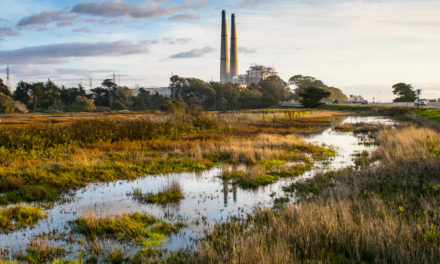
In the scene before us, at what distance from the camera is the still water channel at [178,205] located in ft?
30.6

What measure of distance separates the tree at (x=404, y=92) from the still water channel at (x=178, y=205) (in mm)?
91455

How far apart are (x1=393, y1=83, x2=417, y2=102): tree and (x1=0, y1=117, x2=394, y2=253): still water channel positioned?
300 ft

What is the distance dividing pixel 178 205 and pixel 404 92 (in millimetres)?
99701

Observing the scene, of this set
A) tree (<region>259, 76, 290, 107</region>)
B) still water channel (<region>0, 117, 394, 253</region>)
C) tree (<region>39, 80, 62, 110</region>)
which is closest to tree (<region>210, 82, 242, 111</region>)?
tree (<region>259, 76, 290, 107</region>)

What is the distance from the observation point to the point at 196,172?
56.0 feet

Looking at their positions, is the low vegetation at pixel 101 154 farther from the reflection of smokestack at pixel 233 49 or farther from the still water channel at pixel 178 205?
the reflection of smokestack at pixel 233 49

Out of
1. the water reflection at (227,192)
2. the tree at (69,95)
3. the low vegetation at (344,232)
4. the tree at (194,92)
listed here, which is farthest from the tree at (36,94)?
the low vegetation at (344,232)

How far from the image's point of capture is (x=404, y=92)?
317ft

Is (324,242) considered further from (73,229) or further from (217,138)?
(217,138)

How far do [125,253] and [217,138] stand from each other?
66.6 ft

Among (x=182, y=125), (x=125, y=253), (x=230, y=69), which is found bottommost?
(x=125, y=253)

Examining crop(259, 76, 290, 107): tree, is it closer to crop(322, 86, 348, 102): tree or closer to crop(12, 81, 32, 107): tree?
crop(322, 86, 348, 102): tree

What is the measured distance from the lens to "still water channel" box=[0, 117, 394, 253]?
9320mm

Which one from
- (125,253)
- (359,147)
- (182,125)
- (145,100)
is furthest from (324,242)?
(145,100)
